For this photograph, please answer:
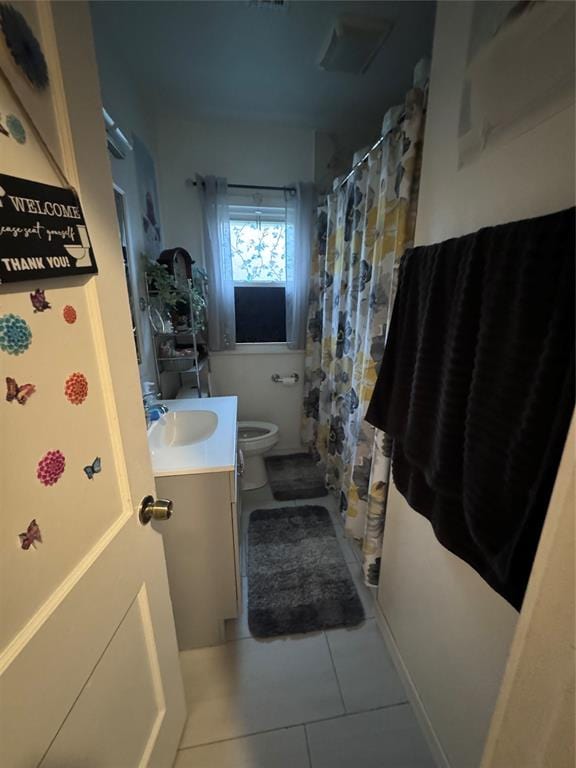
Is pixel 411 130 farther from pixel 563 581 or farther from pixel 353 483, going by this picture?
pixel 353 483

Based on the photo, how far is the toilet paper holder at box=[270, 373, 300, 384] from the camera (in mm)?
2533

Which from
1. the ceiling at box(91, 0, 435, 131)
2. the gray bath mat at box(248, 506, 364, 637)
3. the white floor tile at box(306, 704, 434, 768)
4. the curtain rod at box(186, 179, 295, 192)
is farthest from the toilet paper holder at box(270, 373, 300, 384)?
the white floor tile at box(306, 704, 434, 768)

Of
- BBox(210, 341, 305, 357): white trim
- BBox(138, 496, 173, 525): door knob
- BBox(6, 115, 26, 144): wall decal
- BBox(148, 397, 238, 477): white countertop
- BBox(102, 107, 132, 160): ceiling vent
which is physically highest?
BBox(102, 107, 132, 160): ceiling vent

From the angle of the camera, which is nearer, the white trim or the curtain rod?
the curtain rod

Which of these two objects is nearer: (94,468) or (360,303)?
→ (94,468)

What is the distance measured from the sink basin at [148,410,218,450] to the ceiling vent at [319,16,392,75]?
1687mm

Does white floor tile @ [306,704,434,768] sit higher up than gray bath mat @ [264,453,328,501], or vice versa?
gray bath mat @ [264,453,328,501]

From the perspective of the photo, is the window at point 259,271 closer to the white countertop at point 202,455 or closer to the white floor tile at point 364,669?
the white countertop at point 202,455

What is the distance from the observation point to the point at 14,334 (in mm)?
416

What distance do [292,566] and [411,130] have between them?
76.4 inches

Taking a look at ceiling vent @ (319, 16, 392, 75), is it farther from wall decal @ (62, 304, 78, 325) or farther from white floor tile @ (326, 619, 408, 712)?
white floor tile @ (326, 619, 408, 712)

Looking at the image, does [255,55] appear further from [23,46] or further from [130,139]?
[23,46]

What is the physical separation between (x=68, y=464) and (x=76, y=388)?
13cm

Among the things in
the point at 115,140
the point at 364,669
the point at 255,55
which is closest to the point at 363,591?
the point at 364,669
